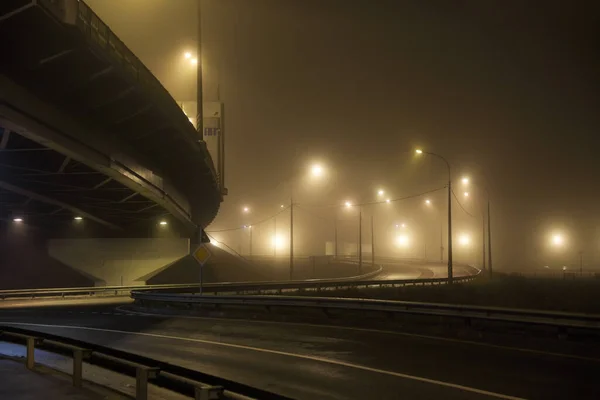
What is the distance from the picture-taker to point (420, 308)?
17.5 meters

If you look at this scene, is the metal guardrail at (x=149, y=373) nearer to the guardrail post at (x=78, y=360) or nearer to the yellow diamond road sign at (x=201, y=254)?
the guardrail post at (x=78, y=360)

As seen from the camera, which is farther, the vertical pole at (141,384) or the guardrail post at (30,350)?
the guardrail post at (30,350)

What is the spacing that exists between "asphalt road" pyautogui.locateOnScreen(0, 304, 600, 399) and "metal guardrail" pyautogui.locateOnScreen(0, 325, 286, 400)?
89.9 inches

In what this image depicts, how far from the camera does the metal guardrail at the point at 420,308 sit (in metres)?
13.9

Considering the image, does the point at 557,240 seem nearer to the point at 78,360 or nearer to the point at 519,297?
the point at 519,297

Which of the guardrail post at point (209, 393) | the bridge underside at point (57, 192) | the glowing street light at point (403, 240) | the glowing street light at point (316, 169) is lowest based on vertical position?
the guardrail post at point (209, 393)

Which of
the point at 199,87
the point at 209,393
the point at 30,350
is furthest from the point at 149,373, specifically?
the point at 199,87

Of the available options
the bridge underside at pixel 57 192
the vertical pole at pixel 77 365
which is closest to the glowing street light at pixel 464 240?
the bridge underside at pixel 57 192

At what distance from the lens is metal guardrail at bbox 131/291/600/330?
13.9m

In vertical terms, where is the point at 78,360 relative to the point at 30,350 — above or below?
above

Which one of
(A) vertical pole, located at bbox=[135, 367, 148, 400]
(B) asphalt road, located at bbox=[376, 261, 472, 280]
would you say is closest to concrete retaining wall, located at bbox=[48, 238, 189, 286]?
(B) asphalt road, located at bbox=[376, 261, 472, 280]

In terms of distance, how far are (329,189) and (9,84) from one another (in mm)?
86315

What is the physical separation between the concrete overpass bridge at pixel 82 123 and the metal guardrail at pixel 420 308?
3.91 meters

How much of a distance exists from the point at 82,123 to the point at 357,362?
554 inches
